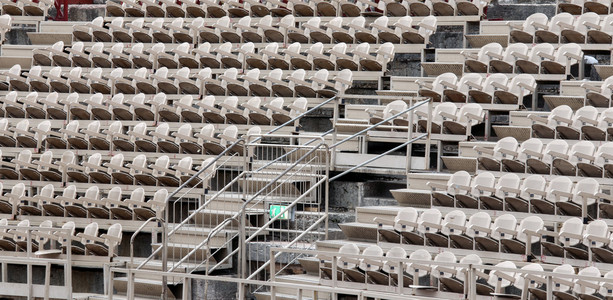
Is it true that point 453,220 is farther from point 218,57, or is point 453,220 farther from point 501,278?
point 218,57

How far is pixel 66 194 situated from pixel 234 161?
1.91 metres

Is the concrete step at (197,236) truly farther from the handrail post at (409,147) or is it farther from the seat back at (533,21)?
the seat back at (533,21)

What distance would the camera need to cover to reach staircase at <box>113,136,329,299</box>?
10.6 meters

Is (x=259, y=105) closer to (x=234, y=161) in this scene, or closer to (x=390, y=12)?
(x=234, y=161)

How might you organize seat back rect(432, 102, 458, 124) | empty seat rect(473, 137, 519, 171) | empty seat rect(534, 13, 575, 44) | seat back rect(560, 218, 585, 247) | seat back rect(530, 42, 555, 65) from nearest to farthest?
seat back rect(560, 218, 585, 247), empty seat rect(473, 137, 519, 171), seat back rect(432, 102, 458, 124), seat back rect(530, 42, 555, 65), empty seat rect(534, 13, 575, 44)

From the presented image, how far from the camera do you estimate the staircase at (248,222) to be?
10.6 m

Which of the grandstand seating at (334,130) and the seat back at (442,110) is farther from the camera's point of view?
the seat back at (442,110)

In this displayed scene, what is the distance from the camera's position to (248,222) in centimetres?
1109

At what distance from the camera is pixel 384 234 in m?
10.2

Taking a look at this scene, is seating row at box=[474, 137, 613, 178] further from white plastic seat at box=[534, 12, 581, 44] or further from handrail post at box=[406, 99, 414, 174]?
white plastic seat at box=[534, 12, 581, 44]

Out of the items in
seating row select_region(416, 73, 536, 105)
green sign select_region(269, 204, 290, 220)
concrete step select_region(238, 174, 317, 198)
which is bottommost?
green sign select_region(269, 204, 290, 220)

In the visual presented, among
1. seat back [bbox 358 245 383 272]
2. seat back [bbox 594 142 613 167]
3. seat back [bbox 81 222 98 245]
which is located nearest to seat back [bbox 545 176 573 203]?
seat back [bbox 594 142 613 167]

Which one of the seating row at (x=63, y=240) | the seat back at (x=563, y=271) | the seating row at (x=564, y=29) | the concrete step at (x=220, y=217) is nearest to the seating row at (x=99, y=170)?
the concrete step at (x=220, y=217)

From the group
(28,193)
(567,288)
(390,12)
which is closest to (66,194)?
(28,193)
